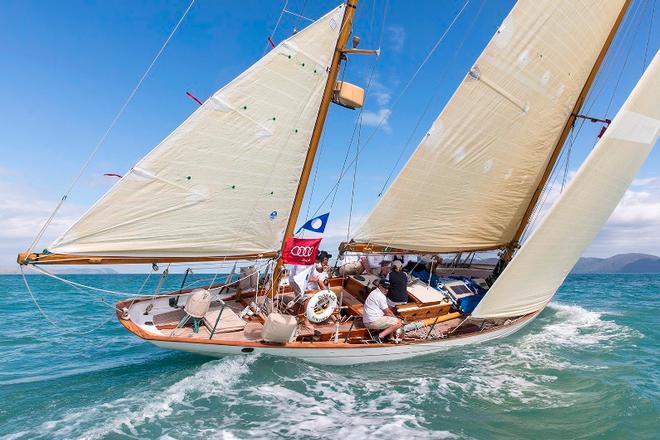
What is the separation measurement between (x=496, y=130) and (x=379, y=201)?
13.8 feet

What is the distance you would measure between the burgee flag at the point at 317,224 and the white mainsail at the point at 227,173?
69 centimetres

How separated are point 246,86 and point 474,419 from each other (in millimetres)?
7831

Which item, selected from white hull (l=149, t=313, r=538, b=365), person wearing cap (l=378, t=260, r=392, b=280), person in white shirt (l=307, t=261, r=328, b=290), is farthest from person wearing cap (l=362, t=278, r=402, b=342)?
person wearing cap (l=378, t=260, r=392, b=280)

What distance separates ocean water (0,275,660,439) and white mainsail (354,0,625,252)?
390 centimetres

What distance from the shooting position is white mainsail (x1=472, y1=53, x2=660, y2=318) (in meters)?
9.03

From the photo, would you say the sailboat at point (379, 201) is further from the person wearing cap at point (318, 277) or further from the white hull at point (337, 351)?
the person wearing cap at point (318, 277)

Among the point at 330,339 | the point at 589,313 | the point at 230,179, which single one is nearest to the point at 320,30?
the point at 230,179

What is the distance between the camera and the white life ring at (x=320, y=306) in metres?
9.10

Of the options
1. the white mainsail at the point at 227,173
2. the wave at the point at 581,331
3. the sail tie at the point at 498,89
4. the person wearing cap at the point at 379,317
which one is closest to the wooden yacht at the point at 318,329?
the person wearing cap at the point at 379,317

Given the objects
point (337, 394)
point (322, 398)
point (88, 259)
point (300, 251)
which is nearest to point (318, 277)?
point (300, 251)

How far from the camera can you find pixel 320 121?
31.0 ft

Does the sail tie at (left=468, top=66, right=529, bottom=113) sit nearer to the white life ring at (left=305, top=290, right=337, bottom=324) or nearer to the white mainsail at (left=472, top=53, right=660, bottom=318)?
the white mainsail at (left=472, top=53, right=660, bottom=318)

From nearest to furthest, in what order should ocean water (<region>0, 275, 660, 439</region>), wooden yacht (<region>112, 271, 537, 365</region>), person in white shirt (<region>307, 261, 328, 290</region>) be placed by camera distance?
ocean water (<region>0, 275, 660, 439</region>) < wooden yacht (<region>112, 271, 537, 365</region>) < person in white shirt (<region>307, 261, 328, 290</region>)

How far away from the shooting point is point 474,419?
6.32m
